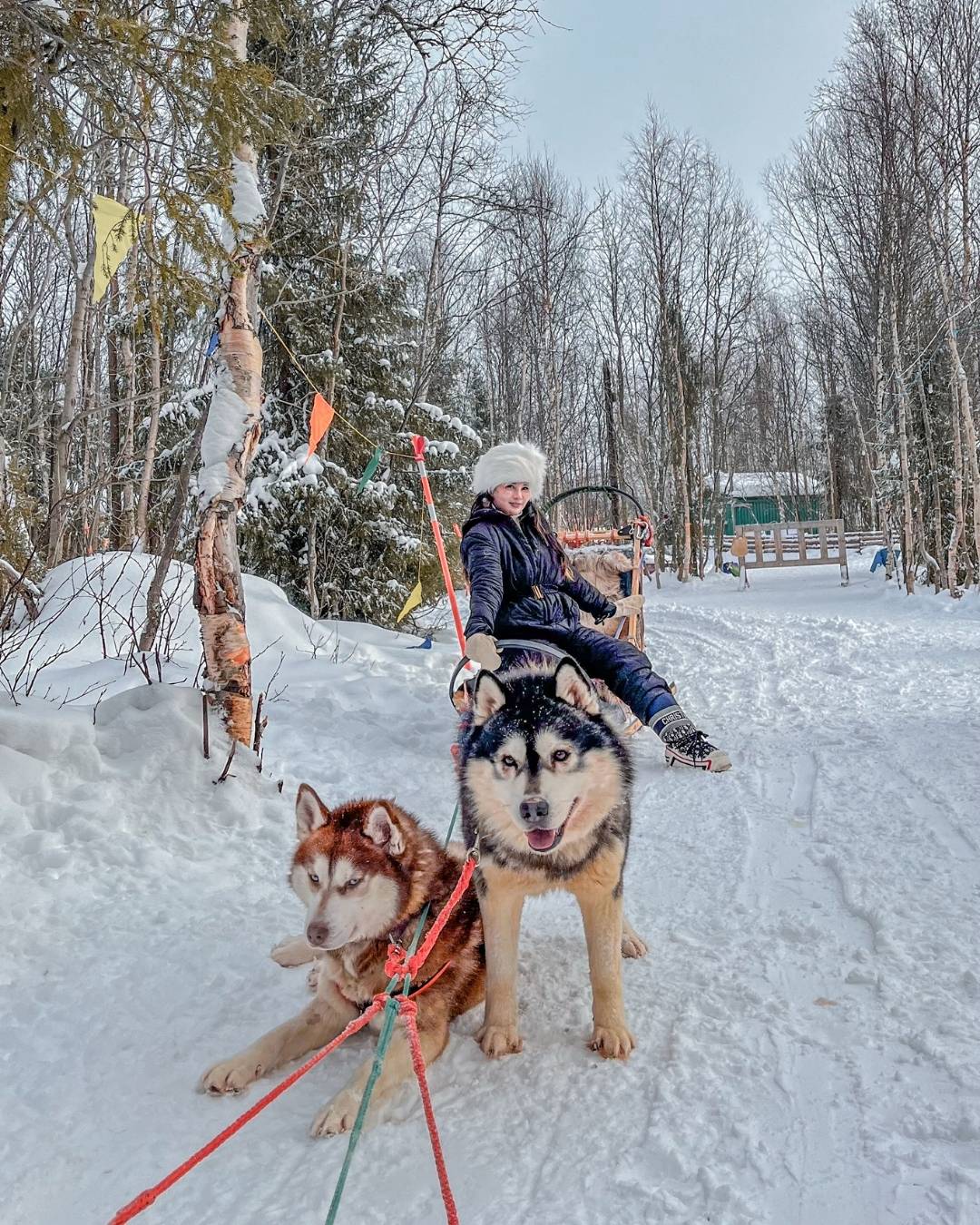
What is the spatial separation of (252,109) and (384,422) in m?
7.13

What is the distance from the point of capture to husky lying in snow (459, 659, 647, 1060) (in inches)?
77.5

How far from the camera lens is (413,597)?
8367 mm

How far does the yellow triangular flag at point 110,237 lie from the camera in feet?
10.9

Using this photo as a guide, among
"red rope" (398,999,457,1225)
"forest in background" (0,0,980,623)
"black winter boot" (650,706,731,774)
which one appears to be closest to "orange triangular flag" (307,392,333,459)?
"forest in background" (0,0,980,623)

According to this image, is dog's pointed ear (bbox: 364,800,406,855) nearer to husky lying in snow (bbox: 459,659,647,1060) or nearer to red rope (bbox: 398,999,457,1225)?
husky lying in snow (bbox: 459,659,647,1060)

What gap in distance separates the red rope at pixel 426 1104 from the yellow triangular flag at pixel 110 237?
10.7ft

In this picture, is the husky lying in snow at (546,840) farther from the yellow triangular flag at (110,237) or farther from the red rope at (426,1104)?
the yellow triangular flag at (110,237)

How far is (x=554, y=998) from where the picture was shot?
7.41 ft

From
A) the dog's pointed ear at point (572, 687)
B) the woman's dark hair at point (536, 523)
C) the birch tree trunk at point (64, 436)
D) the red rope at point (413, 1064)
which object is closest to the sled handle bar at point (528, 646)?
the woman's dark hair at point (536, 523)

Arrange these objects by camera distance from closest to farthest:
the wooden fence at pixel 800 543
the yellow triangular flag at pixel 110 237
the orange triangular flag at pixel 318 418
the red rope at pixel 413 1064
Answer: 1. the red rope at pixel 413 1064
2. the yellow triangular flag at pixel 110 237
3. the orange triangular flag at pixel 318 418
4. the wooden fence at pixel 800 543

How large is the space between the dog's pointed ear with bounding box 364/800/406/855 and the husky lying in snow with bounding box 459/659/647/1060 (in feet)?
0.79

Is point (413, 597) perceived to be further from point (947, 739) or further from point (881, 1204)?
point (881, 1204)

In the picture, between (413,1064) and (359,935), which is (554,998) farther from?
(359,935)

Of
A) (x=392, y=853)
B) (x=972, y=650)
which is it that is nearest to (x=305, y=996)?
(x=392, y=853)
